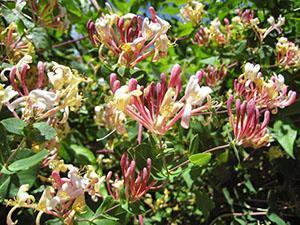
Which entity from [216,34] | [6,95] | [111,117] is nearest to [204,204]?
[111,117]

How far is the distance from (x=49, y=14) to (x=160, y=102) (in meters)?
0.50

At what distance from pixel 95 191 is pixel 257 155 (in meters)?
0.88

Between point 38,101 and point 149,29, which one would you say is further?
point 149,29

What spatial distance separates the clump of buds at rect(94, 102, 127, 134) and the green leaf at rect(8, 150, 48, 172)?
6.5 inches

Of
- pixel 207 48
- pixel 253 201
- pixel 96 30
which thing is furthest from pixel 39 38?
pixel 253 201

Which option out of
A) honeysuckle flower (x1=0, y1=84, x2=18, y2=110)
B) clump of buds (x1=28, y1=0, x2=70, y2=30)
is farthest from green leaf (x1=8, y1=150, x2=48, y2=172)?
clump of buds (x1=28, y1=0, x2=70, y2=30)

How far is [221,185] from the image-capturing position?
163 cm

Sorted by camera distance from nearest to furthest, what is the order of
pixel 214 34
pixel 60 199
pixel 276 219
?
pixel 60 199 → pixel 276 219 → pixel 214 34

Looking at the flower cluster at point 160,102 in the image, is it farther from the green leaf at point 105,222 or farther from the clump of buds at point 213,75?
the clump of buds at point 213,75

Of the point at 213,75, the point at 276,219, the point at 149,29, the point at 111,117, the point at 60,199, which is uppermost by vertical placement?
the point at 149,29

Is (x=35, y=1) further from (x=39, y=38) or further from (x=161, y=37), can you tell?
(x=161, y=37)

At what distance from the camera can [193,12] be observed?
5.24ft

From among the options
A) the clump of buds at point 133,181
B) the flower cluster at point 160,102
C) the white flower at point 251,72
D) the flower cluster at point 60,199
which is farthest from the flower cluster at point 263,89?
the flower cluster at point 60,199

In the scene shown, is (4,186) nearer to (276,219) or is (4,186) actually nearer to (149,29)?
(149,29)
